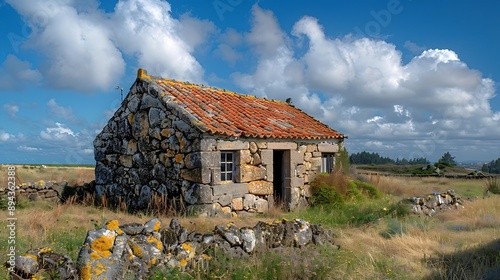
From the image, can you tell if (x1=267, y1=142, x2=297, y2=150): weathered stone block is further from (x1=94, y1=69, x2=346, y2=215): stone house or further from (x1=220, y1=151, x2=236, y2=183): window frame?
(x1=220, y1=151, x2=236, y2=183): window frame

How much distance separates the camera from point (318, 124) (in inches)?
650

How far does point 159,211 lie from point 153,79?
432 centimetres

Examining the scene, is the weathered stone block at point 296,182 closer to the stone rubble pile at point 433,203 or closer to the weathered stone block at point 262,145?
the weathered stone block at point 262,145

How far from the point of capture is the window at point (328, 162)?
15.0 metres

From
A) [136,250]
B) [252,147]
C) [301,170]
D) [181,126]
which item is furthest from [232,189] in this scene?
[136,250]

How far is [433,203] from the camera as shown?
42.0ft

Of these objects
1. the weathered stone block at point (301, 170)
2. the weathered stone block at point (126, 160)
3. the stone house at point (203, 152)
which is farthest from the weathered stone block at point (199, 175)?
the weathered stone block at point (301, 170)

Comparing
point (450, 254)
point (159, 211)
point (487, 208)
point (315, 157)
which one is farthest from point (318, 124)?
point (450, 254)

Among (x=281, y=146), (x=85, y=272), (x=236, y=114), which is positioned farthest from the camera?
(x=236, y=114)

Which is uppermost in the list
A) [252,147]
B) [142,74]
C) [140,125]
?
[142,74]

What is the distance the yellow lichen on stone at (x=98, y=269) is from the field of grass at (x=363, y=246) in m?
0.64

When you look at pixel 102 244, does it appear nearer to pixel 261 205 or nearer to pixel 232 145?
pixel 232 145

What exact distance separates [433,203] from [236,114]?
22.1 ft

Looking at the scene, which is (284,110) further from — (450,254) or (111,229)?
(111,229)
